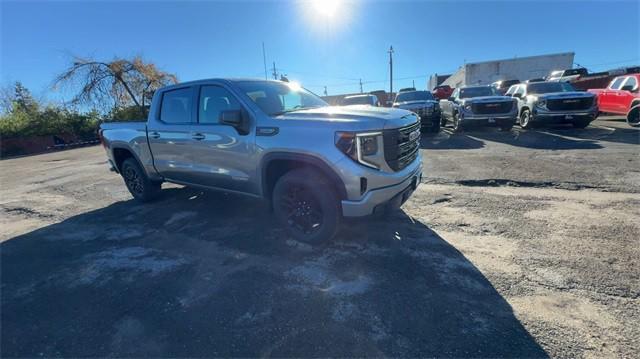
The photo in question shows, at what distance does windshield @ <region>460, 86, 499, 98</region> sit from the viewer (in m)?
11.7

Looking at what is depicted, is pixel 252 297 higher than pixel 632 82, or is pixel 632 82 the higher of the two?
pixel 632 82

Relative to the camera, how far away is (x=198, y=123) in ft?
14.0

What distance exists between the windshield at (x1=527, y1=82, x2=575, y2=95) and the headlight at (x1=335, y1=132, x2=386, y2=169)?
10908mm

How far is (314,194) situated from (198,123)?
209 centimetres

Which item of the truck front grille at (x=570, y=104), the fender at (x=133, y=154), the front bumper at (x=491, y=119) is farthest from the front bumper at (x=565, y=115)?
the fender at (x=133, y=154)

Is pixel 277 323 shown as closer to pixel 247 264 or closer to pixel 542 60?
pixel 247 264

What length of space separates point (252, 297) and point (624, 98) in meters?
14.8

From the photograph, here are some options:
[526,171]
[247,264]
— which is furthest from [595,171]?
[247,264]

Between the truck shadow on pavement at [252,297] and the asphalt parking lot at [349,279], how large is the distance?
14 mm

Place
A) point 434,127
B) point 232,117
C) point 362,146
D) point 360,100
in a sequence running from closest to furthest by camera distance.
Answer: point 362,146 < point 232,117 < point 434,127 < point 360,100

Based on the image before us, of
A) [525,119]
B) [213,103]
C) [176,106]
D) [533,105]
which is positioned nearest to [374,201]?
[213,103]

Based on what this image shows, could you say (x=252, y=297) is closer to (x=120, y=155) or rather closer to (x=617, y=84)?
(x=120, y=155)

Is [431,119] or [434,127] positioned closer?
[431,119]

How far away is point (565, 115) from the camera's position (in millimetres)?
10023
